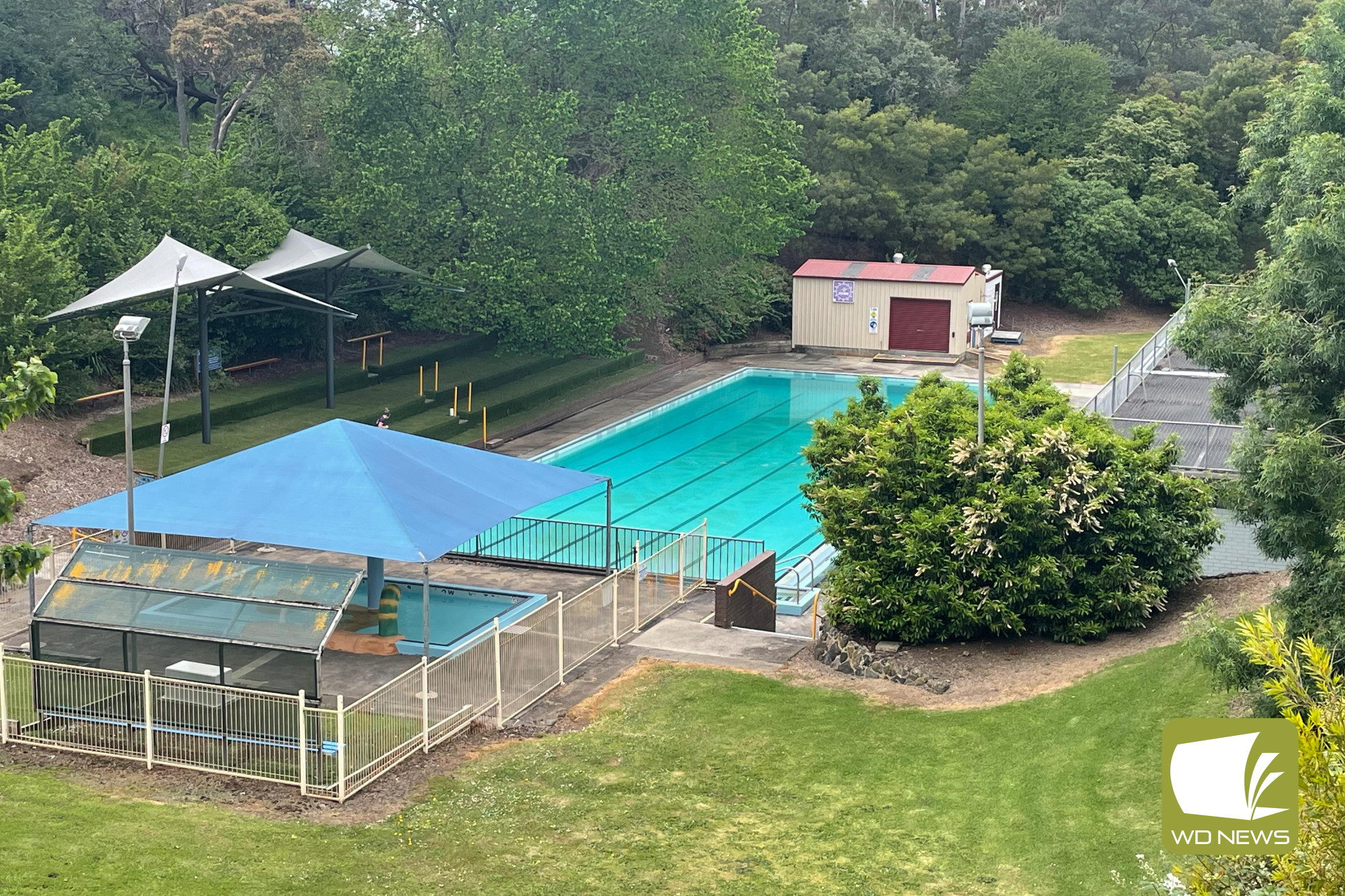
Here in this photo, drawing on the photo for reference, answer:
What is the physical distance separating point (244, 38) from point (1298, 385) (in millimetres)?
36114

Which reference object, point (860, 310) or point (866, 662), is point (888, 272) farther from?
point (866, 662)

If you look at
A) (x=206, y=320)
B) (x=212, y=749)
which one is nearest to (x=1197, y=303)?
(x=212, y=749)

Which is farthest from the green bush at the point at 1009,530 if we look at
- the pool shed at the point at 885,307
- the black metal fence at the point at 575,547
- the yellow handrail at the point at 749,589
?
the pool shed at the point at 885,307

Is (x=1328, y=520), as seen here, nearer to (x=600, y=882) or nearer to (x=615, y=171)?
(x=600, y=882)

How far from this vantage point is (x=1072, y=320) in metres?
57.9

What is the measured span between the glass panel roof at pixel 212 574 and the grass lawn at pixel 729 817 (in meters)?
2.86

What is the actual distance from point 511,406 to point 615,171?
7858mm

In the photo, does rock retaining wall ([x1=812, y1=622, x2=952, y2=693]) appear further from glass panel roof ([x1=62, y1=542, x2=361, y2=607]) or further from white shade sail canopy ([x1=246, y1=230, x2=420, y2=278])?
white shade sail canopy ([x1=246, y1=230, x2=420, y2=278])

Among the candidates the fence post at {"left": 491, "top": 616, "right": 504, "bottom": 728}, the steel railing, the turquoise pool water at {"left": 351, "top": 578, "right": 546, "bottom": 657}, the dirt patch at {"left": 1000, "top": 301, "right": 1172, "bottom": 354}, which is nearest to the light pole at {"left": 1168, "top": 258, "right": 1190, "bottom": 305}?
the dirt patch at {"left": 1000, "top": 301, "right": 1172, "bottom": 354}

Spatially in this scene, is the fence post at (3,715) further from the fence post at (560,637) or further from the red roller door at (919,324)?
the red roller door at (919,324)

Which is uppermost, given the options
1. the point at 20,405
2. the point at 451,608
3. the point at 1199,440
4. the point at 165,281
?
the point at 20,405

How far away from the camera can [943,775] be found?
15383mm

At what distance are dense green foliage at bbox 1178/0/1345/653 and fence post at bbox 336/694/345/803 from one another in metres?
9.47

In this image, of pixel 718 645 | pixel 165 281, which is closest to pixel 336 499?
pixel 718 645
